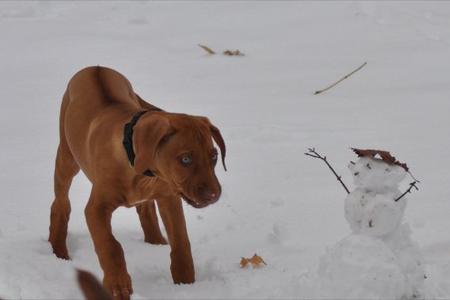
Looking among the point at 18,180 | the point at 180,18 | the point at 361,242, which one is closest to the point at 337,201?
the point at 361,242

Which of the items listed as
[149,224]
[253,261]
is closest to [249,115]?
[149,224]

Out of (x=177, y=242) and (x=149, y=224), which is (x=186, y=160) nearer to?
(x=177, y=242)

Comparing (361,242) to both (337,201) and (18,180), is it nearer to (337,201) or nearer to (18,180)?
(337,201)

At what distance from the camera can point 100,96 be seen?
3.49 m

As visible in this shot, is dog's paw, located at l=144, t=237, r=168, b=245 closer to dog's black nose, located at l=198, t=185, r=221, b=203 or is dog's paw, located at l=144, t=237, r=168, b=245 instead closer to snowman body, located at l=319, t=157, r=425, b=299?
dog's black nose, located at l=198, t=185, r=221, b=203

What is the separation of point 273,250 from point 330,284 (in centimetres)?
88

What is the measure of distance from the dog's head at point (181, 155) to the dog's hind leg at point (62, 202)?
99cm

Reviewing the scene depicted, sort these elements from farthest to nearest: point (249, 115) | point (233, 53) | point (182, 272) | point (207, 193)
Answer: point (233, 53)
point (249, 115)
point (182, 272)
point (207, 193)

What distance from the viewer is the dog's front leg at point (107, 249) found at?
293 centimetres

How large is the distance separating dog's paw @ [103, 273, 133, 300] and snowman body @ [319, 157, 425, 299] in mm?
785

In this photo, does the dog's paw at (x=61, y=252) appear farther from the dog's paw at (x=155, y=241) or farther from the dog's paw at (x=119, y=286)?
the dog's paw at (x=119, y=286)

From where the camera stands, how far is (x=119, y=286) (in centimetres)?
293

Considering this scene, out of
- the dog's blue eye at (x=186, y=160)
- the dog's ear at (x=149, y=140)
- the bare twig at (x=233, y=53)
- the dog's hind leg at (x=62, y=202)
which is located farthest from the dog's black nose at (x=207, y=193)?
the bare twig at (x=233, y=53)

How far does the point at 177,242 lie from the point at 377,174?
1.01 m
